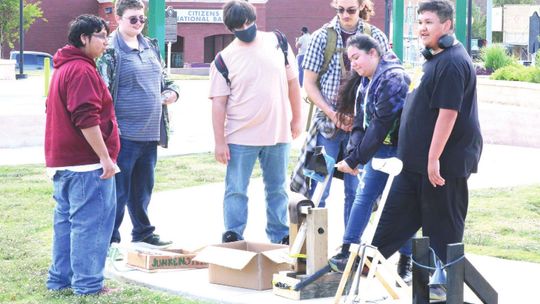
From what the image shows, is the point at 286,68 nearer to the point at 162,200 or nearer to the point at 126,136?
the point at 126,136

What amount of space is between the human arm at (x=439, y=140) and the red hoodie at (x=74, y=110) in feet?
6.84

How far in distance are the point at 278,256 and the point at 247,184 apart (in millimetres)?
1068

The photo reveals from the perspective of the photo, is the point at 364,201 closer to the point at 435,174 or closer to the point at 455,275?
the point at 435,174

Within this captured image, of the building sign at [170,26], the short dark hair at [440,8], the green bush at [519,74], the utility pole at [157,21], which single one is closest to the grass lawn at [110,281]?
the short dark hair at [440,8]

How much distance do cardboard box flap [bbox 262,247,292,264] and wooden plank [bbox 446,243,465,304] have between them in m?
1.66

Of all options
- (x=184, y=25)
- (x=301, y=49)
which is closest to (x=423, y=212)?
(x=301, y=49)

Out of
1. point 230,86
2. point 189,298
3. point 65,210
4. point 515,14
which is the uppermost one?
point 515,14

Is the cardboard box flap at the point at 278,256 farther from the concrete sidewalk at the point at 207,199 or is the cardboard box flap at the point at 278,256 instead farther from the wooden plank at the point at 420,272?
the wooden plank at the point at 420,272

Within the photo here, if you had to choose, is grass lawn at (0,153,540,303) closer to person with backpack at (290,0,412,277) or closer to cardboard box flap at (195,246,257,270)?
cardboard box flap at (195,246,257,270)

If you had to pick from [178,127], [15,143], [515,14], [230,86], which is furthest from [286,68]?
[515,14]

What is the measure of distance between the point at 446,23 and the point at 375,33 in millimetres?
1623

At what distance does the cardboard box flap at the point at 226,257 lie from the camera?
7469 mm

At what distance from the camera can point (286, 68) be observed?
8.68 meters

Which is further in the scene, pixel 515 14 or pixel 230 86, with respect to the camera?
pixel 515 14
